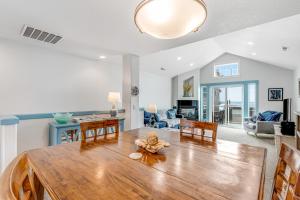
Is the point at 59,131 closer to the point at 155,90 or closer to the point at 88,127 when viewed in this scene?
the point at 88,127

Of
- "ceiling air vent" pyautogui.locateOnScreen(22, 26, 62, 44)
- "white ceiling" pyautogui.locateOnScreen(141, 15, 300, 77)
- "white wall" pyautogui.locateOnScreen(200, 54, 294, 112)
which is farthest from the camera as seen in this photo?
"white wall" pyautogui.locateOnScreen(200, 54, 294, 112)

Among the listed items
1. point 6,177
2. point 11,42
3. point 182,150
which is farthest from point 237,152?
point 11,42

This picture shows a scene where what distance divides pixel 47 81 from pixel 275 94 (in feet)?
24.6

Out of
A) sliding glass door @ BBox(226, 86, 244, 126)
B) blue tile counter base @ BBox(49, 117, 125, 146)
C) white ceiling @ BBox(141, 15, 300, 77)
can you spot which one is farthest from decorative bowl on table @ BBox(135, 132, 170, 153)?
sliding glass door @ BBox(226, 86, 244, 126)

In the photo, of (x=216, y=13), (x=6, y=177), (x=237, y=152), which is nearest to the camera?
(x=6, y=177)

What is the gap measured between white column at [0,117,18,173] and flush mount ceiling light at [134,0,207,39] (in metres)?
1.91

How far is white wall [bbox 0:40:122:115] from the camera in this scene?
9.87 ft

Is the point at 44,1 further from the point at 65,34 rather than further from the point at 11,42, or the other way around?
the point at 11,42

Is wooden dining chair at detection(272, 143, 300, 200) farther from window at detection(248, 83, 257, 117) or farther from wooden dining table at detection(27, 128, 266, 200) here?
window at detection(248, 83, 257, 117)

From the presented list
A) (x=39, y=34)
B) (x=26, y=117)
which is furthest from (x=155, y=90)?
(x=39, y=34)

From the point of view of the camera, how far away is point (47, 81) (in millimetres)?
3467

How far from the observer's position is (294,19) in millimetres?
2918

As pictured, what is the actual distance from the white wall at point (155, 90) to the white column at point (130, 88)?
7.94 feet

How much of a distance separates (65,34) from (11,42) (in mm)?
1296
